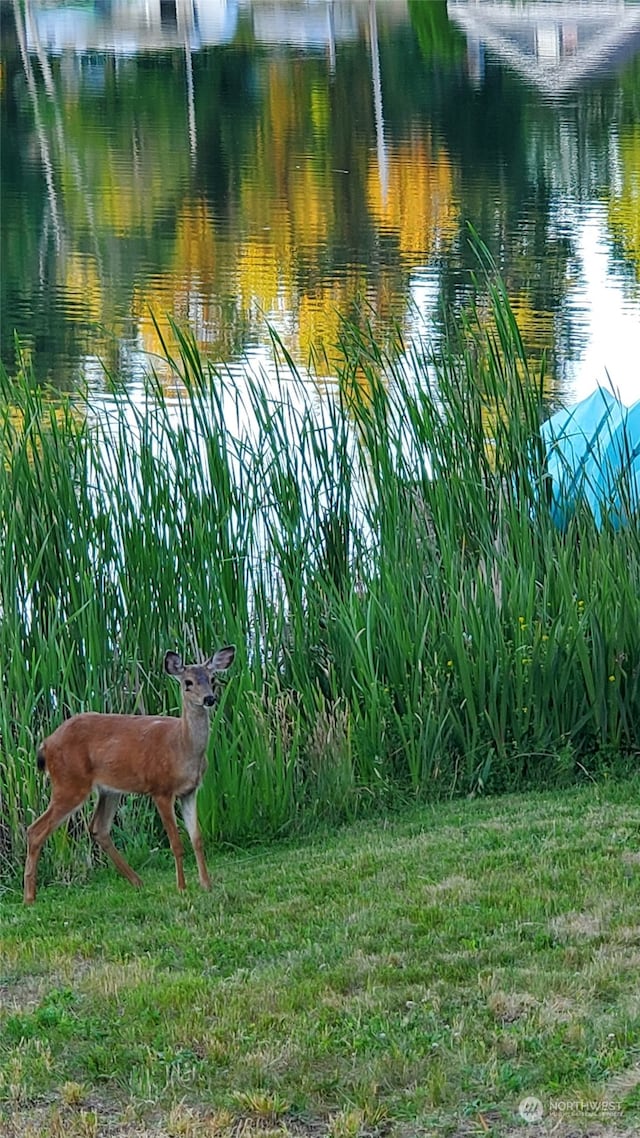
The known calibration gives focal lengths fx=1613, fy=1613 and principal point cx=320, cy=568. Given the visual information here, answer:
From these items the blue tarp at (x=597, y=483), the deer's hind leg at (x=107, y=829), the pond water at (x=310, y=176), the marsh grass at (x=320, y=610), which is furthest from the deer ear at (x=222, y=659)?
the pond water at (x=310, y=176)

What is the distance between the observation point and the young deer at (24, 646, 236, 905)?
18.2 ft

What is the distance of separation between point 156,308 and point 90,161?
12028 mm

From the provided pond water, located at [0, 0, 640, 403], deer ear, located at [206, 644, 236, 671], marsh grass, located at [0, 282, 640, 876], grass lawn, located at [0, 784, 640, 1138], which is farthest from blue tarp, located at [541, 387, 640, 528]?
deer ear, located at [206, 644, 236, 671]

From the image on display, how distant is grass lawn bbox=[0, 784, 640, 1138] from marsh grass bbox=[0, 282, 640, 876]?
0.78 metres

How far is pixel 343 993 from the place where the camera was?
176 inches

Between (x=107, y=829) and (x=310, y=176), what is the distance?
23.1m

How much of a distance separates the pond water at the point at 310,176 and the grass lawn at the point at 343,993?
376cm

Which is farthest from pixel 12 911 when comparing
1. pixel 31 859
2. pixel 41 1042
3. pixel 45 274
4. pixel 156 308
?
pixel 45 274

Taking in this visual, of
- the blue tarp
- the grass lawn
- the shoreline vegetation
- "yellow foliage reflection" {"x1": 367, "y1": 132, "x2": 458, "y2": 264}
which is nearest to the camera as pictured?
the grass lawn

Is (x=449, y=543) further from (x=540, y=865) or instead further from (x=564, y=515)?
(x=540, y=865)

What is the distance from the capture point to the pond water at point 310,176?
1688 cm

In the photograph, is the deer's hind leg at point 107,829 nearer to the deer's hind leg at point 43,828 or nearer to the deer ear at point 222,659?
the deer's hind leg at point 43,828

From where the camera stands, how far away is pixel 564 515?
779 cm

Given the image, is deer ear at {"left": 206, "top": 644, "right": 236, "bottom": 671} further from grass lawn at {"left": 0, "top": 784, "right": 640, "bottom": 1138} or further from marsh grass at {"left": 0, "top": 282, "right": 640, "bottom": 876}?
marsh grass at {"left": 0, "top": 282, "right": 640, "bottom": 876}
